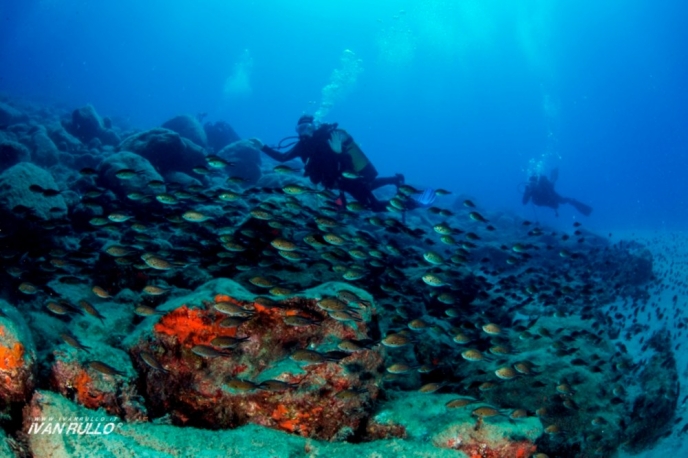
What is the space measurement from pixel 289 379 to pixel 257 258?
14.5ft

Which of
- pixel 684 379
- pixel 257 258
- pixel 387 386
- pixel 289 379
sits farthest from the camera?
pixel 684 379

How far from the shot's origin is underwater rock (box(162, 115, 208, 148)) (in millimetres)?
23119

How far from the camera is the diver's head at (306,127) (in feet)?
39.7

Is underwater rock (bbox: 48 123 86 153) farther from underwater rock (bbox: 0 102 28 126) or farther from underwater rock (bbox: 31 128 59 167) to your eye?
underwater rock (bbox: 0 102 28 126)

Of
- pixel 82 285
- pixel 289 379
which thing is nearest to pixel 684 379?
pixel 289 379

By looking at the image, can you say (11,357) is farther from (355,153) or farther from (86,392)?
(355,153)

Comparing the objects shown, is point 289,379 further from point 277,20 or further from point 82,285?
point 277,20

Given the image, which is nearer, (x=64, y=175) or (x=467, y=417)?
(x=467, y=417)

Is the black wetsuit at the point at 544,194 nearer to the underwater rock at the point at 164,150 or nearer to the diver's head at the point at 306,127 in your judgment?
the diver's head at the point at 306,127

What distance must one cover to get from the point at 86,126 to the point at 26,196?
53.3 feet

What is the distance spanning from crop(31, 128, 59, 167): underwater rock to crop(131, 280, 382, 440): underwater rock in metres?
15.7

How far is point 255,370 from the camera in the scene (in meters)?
4.60

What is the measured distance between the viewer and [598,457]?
6.89 m

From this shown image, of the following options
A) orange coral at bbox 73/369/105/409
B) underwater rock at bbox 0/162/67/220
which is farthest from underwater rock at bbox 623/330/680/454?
underwater rock at bbox 0/162/67/220
